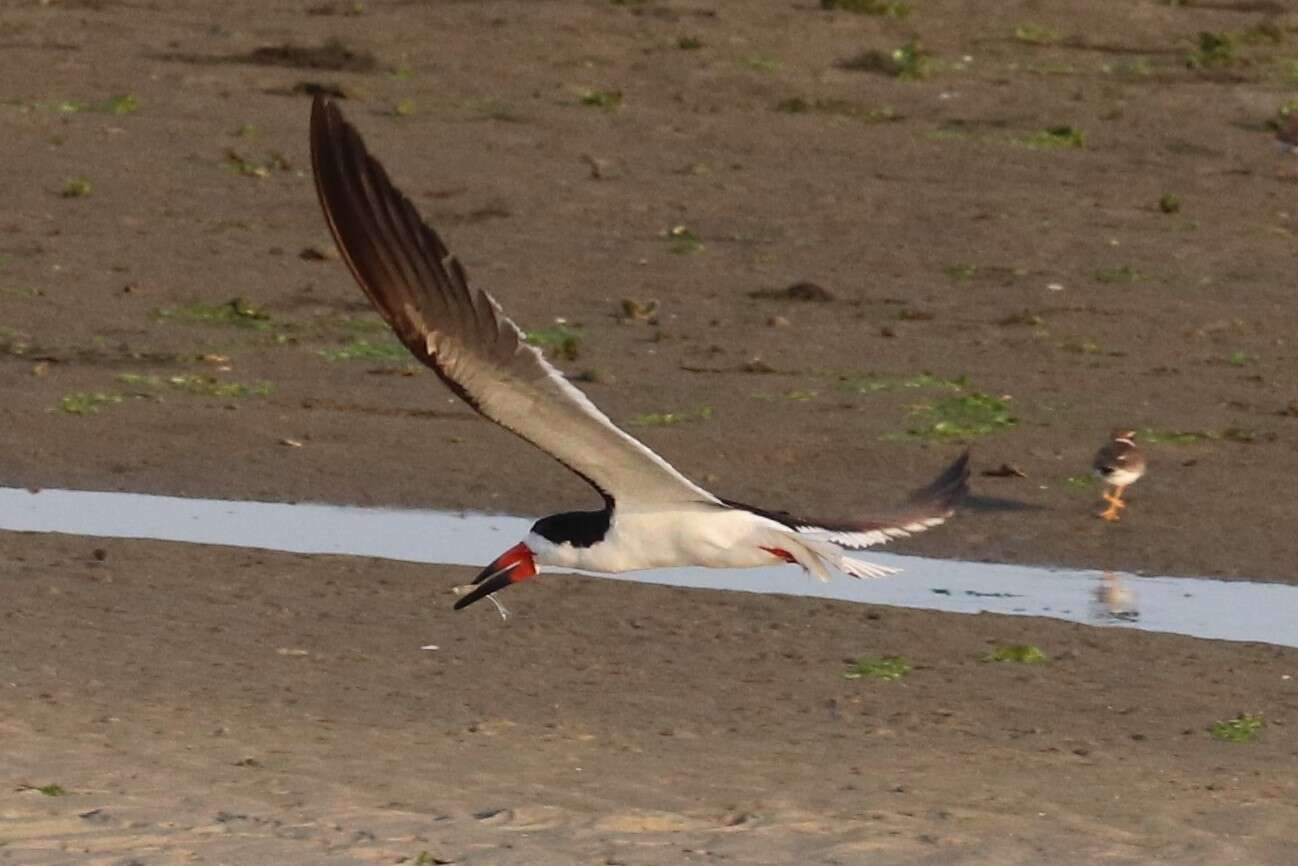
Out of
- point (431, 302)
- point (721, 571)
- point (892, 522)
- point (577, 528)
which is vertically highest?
point (431, 302)

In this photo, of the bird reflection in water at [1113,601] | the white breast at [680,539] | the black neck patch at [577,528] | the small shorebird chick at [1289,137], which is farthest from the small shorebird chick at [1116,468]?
the small shorebird chick at [1289,137]

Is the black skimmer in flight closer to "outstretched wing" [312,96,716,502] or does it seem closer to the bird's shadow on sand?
"outstretched wing" [312,96,716,502]

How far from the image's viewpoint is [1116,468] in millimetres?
11633

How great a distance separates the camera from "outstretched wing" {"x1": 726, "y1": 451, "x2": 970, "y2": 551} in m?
7.68

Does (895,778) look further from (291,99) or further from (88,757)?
(291,99)

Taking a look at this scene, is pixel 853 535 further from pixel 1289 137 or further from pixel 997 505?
pixel 1289 137

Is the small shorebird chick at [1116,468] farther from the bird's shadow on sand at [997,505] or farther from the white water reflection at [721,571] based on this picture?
the white water reflection at [721,571]

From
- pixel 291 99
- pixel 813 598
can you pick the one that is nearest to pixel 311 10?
pixel 291 99

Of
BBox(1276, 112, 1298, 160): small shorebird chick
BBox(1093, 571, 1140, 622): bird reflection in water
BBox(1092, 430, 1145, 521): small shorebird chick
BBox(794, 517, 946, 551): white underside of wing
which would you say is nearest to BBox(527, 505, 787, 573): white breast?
BBox(794, 517, 946, 551): white underside of wing

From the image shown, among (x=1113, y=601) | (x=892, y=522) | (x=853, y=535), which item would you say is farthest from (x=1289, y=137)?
(x=853, y=535)

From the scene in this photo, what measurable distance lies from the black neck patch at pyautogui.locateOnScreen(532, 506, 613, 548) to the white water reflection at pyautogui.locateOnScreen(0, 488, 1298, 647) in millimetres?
2531

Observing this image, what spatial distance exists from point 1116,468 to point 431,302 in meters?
5.37

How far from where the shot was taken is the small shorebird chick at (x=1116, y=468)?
11641 mm

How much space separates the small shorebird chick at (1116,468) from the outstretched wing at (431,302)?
16.0ft
